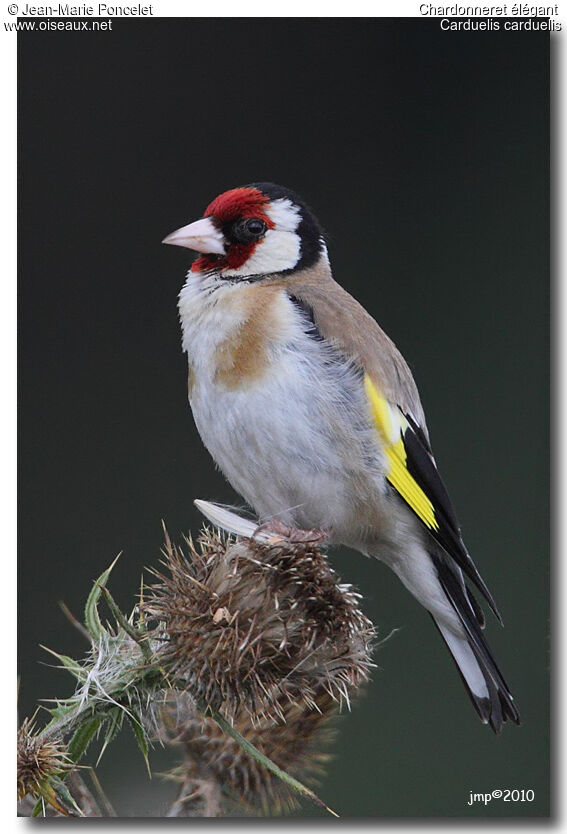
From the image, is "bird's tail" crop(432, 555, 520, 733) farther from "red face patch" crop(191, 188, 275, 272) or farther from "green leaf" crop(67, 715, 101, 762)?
"green leaf" crop(67, 715, 101, 762)

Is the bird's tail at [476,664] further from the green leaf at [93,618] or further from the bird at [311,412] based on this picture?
the green leaf at [93,618]

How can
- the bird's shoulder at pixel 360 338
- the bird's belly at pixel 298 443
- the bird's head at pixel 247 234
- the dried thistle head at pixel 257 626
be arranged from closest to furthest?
the dried thistle head at pixel 257 626
the bird's belly at pixel 298 443
the bird's shoulder at pixel 360 338
the bird's head at pixel 247 234

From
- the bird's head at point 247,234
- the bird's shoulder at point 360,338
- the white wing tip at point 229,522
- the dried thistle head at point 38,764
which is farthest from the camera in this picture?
the bird's head at point 247,234

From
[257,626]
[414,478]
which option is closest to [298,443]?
[414,478]

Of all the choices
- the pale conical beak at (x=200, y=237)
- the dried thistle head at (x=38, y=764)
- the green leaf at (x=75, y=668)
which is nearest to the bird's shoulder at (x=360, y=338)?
the pale conical beak at (x=200, y=237)

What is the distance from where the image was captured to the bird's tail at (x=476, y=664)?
268 centimetres

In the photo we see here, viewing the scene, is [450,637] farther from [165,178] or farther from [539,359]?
[165,178]

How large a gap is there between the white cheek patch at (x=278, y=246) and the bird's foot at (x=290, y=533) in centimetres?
69

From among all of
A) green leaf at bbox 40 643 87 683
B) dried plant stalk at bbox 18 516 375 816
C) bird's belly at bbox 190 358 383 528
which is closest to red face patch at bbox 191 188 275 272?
bird's belly at bbox 190 358 383 528

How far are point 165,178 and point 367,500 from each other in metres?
1.23

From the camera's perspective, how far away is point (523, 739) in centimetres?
276

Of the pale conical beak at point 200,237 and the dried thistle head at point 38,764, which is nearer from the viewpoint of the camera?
the dried thistle head at point 38,764

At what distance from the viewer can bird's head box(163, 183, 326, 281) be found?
8.92 ft

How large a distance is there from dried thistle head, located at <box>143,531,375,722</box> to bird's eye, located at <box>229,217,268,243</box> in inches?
35.6
